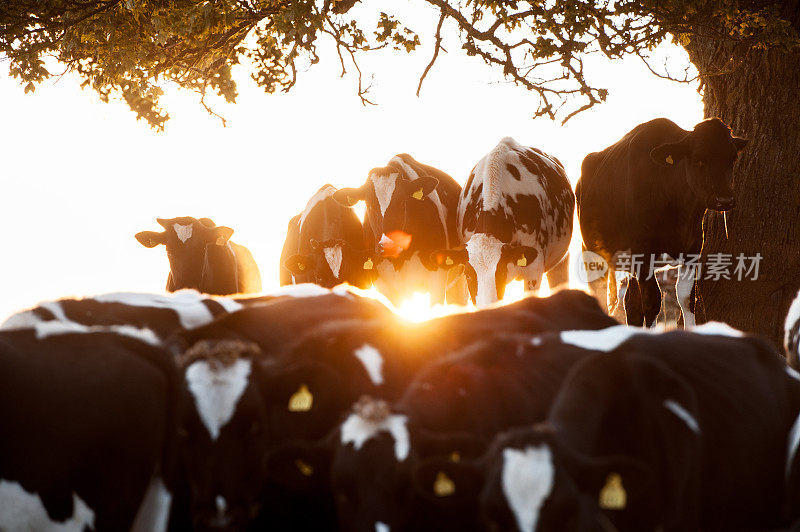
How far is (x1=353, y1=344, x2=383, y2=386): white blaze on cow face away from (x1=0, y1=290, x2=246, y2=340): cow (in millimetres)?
1133

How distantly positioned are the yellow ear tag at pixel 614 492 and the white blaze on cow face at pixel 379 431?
0.95m

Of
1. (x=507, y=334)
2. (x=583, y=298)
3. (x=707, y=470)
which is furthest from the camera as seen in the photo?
(x=583, y=298)

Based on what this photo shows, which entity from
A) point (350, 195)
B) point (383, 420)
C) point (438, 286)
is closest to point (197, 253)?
point (350, 195)

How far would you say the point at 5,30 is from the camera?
31.2 ft

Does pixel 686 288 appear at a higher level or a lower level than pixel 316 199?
lower

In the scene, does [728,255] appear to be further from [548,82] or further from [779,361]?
[779,361]

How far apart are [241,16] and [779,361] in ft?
25.1

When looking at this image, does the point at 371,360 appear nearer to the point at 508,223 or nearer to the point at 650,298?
the point at 508,223

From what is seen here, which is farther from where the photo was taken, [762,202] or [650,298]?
[762,202]

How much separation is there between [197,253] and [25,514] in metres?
6.78

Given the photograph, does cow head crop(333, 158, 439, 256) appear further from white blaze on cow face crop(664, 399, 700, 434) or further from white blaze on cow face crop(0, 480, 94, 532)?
white blaze on cow face crop(0, 480, 94, 532)

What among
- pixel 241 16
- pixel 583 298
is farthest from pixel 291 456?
pixel 241 16

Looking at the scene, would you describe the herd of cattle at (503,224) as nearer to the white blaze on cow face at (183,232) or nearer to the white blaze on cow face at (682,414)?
the white blaze on cow face at (183,232)

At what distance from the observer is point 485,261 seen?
30.6 ft
